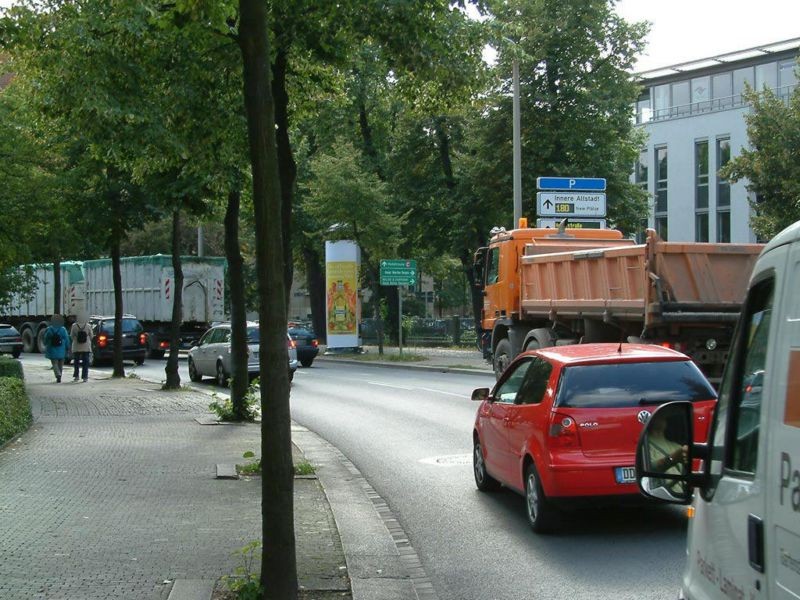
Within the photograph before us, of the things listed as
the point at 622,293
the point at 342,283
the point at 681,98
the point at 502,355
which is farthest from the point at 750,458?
the point at 681,98

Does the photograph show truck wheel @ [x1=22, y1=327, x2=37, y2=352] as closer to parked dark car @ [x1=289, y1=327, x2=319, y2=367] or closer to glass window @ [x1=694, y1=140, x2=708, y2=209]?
parked dark car @ [x1=289, y1=327, x2=319, y2=367]

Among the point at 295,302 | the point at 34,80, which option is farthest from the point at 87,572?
the point at 295,302

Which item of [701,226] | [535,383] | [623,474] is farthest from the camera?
[701,226]

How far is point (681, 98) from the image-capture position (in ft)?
184

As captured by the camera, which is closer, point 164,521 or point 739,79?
point 164,521

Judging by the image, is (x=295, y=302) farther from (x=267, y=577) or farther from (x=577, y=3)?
(x=267, y=577)

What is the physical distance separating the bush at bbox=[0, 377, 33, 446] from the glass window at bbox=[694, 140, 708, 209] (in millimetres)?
43302

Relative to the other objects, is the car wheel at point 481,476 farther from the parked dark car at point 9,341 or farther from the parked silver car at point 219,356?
the parked dark car at point 9,341

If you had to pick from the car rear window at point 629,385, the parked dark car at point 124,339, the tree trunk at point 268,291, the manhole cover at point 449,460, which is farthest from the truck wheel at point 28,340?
the tree trunk at point 268,291

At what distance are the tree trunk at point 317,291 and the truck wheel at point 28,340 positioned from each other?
1262 cm

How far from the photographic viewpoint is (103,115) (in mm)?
13141

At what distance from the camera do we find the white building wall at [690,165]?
171ft

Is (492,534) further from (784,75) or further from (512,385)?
(784,75)

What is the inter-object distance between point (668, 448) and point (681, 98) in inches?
2165
